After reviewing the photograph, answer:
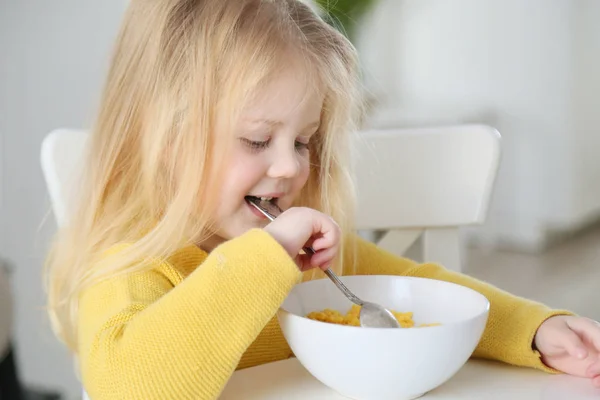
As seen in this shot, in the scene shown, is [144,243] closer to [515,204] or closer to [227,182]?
[227,182]

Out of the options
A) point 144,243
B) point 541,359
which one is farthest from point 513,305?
point 144,243

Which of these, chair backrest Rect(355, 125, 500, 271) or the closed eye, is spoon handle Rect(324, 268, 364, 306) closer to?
the closed eye

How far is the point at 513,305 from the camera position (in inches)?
34.0

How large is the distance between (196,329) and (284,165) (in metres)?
0.27

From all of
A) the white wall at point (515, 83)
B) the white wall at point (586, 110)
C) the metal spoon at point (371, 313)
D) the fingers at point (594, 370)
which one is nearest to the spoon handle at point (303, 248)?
the metal spoon at point (371, 313)

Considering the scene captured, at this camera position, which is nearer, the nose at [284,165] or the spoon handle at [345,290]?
the spoon handle at [345,290]

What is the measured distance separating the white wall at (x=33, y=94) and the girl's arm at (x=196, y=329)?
4.08 feet

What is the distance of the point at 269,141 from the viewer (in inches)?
35.8

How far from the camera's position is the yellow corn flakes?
2.45 feet

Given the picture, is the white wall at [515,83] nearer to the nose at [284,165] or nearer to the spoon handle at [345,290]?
the nose at [284,165]

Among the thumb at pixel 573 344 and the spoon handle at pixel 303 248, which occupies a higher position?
the spoon handle at pixel 303 248

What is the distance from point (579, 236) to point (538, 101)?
74cm

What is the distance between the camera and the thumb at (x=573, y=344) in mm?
733

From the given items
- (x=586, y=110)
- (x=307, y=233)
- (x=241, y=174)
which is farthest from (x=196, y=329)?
(x=586, y=110)
